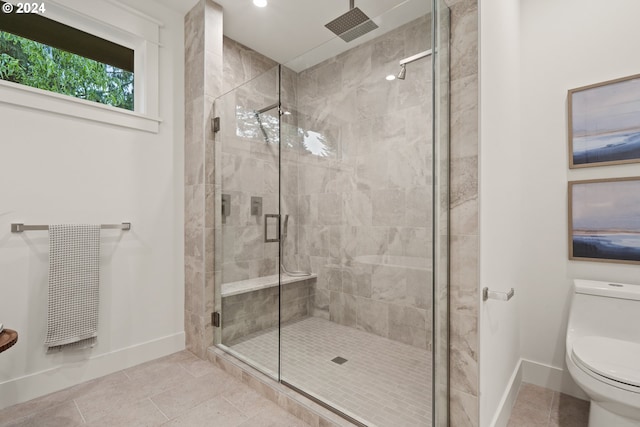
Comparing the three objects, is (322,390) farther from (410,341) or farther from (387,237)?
(387,237)

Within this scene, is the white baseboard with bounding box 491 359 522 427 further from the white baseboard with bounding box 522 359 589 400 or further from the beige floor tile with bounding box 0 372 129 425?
the beige floor tile with bounding box 0 372 129 425

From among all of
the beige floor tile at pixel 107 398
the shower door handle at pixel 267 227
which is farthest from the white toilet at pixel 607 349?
the beige floor tile at pixel 107 398

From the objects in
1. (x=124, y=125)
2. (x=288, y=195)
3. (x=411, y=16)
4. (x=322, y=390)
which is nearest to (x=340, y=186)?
(x=288, y=195)

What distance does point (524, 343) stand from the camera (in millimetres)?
2121

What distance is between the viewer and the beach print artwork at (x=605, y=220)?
69.2 inches

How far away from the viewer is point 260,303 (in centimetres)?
219

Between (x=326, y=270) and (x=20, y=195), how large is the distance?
74.1 inches

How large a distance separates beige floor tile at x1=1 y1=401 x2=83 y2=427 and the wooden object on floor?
1.86 feet

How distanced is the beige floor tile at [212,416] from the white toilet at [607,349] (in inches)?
67.0

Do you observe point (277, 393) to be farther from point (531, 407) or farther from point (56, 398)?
point (531, 407)

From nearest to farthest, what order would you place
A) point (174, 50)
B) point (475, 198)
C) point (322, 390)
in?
point (475, 198)
point (322, 390)
point (174, 50)

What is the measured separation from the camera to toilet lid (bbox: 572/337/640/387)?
1302mm

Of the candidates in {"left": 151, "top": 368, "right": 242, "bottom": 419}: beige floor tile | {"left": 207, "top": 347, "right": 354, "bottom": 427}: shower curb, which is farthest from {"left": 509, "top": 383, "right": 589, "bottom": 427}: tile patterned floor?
{"left": 151, "top": 368, "right": 242, "bottom": 419}: beige floor tile

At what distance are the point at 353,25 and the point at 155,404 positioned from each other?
2567 millimetres
